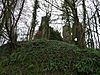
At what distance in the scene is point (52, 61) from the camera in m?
7.77

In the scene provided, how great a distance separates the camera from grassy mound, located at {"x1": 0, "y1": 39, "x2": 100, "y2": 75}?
24.1ft

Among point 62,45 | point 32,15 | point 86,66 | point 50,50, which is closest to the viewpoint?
point 86,66

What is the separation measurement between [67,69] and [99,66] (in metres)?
1.27

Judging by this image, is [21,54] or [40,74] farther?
[21,54]

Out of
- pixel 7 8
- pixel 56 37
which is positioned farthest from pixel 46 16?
pixel 7 8

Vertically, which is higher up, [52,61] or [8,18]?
[8,18]

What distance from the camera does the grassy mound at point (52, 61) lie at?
7.36m

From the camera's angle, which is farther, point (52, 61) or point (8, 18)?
point (8, 18)

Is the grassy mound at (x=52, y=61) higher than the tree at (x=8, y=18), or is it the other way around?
the tree at (x=8, y=18)

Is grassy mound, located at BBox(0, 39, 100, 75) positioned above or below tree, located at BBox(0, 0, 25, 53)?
below

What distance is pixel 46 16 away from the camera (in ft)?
50.8

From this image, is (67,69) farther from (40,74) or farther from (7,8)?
(7,8)

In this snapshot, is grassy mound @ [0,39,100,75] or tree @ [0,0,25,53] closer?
grassy mound @ [0,39,100,75]

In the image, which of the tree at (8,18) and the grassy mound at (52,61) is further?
the tree at (8,18)
